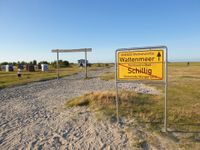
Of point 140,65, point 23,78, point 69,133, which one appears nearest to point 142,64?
point 140,65

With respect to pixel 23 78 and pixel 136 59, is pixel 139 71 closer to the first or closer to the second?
pixel 136 59

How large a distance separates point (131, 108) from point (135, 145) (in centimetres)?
346

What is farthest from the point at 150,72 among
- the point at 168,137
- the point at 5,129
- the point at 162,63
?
the point at 5,129

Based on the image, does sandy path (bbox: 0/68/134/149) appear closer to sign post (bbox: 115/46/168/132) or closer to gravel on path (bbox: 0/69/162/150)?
gravel on path (bbox: 0/69/162/150)

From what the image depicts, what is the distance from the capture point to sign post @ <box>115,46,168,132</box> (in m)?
5.26

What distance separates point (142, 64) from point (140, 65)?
0.21ft

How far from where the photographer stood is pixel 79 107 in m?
8.27

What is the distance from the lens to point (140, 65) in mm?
5594

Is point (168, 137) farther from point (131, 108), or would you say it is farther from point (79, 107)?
point (79, 107)

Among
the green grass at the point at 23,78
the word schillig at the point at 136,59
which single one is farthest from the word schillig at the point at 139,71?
the green grass at the point at 23,78

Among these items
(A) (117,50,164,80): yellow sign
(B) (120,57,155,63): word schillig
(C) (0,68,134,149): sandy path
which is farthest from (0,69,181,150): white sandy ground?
(B) (120,57,155,63): word schillig

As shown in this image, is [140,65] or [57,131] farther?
[140,65]

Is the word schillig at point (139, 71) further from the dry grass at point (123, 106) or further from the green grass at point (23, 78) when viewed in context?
the green grass at point (23, 78)

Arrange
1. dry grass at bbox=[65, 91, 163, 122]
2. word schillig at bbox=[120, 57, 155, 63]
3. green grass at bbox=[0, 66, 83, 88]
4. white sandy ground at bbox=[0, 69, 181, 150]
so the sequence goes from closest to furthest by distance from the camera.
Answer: white sandy ground at bbox=[0, 69, 181, 150]
word schillig at bbox=[120, 57, 155, 63]
dry grass at bbox=[65, 91, 163, 122]
green grass at bbox=[0, 66, 83, 88]
